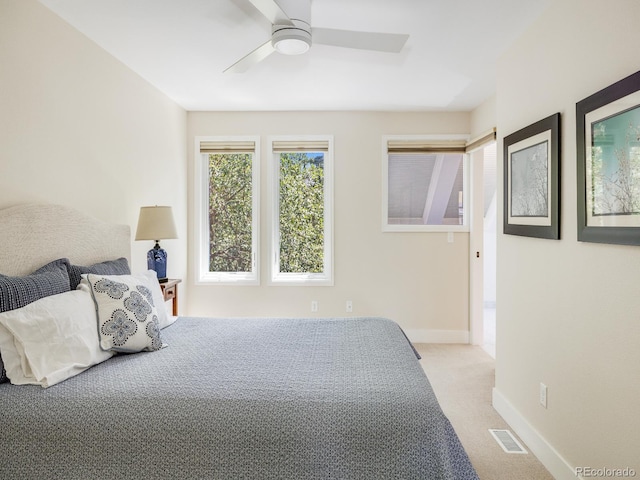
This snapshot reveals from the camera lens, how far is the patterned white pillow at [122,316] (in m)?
1.93

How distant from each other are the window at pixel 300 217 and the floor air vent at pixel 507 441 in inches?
89.4

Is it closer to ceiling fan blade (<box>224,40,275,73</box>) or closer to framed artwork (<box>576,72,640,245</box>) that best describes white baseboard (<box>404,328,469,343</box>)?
framed artwork (<box>576,72,640,245</box>)

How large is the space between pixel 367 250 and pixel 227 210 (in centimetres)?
163

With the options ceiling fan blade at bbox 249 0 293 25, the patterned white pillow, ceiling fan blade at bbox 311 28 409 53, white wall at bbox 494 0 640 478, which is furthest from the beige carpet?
ceiling fan blade at bbox 249 0 293 25

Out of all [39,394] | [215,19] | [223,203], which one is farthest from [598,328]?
[223,203]

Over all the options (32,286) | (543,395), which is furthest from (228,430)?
(543,395)

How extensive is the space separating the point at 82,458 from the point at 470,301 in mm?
3943

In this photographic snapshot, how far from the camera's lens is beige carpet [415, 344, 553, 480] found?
224cm

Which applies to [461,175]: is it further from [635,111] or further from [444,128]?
[635,111]

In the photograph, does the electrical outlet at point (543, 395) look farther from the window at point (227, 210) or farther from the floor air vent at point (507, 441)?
the window at point (227, 210)

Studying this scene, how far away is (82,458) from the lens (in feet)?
4.53

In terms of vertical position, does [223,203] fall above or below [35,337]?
above

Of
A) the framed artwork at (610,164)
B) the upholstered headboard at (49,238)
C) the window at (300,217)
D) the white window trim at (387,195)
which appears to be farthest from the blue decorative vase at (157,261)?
the framed artwork at (610,164)

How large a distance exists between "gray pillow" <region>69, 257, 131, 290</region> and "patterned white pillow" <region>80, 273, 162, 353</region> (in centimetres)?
17
